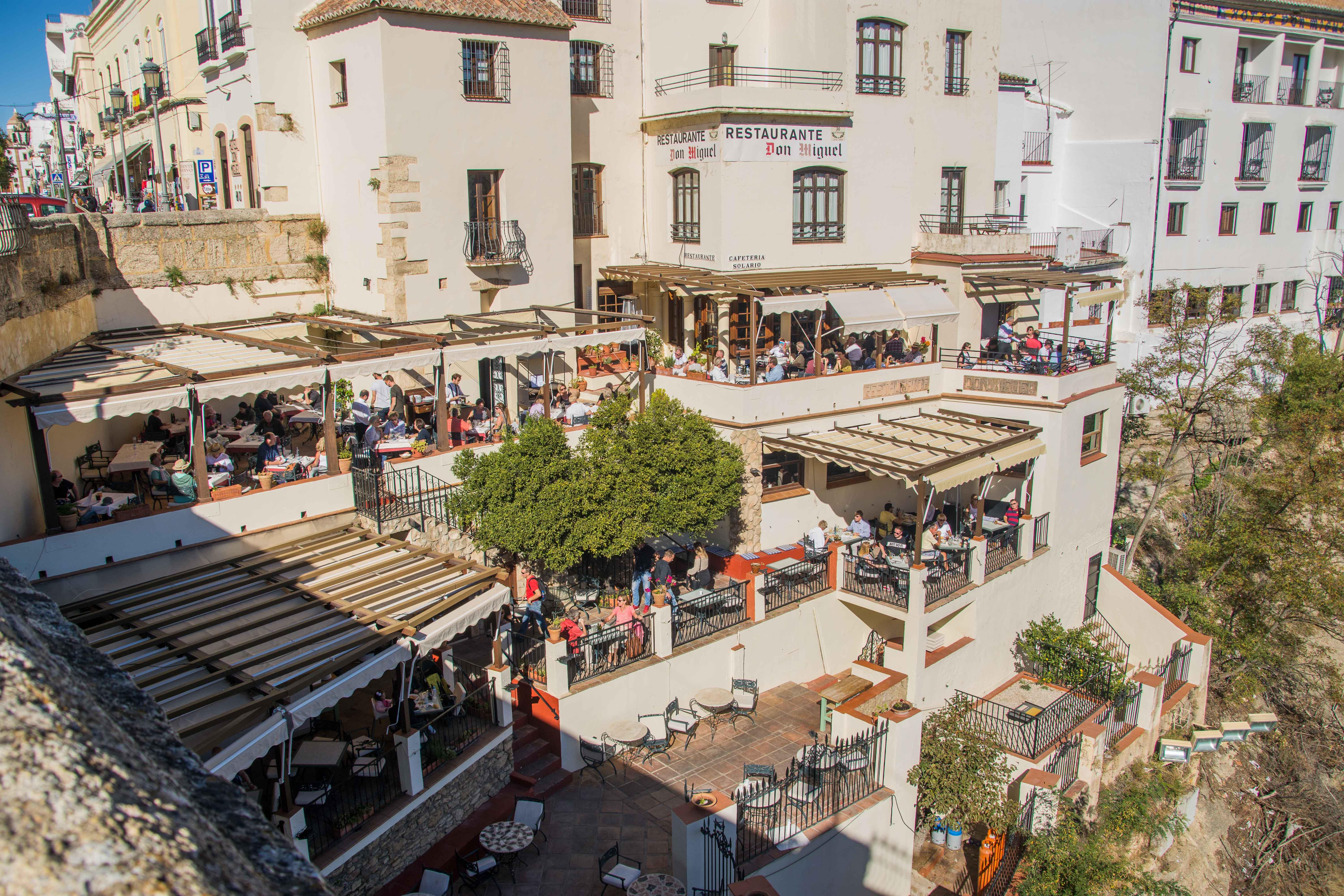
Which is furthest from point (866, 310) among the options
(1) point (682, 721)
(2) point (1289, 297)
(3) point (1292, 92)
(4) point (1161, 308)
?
(2) point (1289, 297)

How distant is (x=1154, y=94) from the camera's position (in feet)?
105

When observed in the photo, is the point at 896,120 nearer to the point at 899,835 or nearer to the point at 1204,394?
the point at 1204,394

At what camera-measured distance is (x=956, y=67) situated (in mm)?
26547

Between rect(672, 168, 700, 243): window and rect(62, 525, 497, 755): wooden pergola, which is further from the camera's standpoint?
rect(672, 168, 700, 243): window

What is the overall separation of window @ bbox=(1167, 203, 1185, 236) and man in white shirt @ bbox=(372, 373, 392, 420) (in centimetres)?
2840

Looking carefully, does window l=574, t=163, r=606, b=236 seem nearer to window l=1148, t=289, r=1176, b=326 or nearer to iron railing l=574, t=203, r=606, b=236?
iron railing l=574, t=203, r=606, b=236

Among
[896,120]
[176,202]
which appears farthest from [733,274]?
[176,202]

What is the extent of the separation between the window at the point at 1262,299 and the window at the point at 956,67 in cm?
1819

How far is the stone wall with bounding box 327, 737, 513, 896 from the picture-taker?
35.7 feet

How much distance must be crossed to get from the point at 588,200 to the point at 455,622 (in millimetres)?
15605

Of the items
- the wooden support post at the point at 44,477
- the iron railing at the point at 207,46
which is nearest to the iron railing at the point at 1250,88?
the iron railing at the point at 207,46

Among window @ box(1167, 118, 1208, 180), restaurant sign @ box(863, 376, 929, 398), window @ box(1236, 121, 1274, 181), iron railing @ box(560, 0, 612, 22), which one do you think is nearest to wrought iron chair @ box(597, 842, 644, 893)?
restaurant sign @ box(863, 376, 929, 398)

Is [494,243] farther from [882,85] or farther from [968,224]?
[968,224]

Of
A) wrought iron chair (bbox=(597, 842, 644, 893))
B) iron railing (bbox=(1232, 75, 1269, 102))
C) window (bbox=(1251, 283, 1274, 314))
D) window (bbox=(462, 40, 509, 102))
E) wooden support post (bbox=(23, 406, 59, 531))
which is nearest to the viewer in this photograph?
wrought iron chair (bbox=(597, 842, 644, 893))
